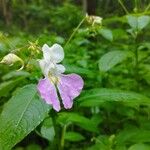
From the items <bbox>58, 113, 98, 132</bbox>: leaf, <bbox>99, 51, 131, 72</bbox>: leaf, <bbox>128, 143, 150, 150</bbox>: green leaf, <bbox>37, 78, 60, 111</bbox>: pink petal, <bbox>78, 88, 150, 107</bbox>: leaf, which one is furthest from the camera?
<bbox>99, 51, 131, 72</bbox>: leaf

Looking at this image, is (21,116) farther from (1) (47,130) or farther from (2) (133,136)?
(2) (133,136)

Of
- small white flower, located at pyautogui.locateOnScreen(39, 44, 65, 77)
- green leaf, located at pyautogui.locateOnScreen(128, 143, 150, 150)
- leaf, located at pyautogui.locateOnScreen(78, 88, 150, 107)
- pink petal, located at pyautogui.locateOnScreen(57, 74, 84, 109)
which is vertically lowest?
green leaf, located at pyautogui.locateOnScreen(128, 143, 150, 150)

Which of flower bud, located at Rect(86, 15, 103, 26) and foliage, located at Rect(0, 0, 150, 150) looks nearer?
foliage, located at Rect(0, 0, 150, 150)

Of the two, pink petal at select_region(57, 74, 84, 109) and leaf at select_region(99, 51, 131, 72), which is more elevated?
pink petal at select_region(57, 74, 84, 109)

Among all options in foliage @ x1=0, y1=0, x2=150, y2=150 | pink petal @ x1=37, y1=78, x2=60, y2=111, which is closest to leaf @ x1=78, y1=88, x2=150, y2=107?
foliage @ x1=0, y1=0, x2=150, y2=150

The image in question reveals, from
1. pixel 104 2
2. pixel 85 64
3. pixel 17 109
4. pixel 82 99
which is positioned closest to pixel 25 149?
pixel 85 64

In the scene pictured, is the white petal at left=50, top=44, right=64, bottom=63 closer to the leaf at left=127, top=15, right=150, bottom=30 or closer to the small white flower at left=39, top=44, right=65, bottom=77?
the small white flower at left=39, top=44, right=65, bottom=77

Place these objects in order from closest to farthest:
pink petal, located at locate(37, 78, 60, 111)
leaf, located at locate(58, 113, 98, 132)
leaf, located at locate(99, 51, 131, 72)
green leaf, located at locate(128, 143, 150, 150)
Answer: pink petal, located at locate(37, 78, 60, 111) < green leaf, located at locate(128, 143, 150, 150) < leaf, located at locate(58, 113, 98, 132) < leaf, located at locate(99, 51, 131, 72)

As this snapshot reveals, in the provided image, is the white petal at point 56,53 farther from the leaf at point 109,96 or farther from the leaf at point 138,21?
the leaf at point 138,21
